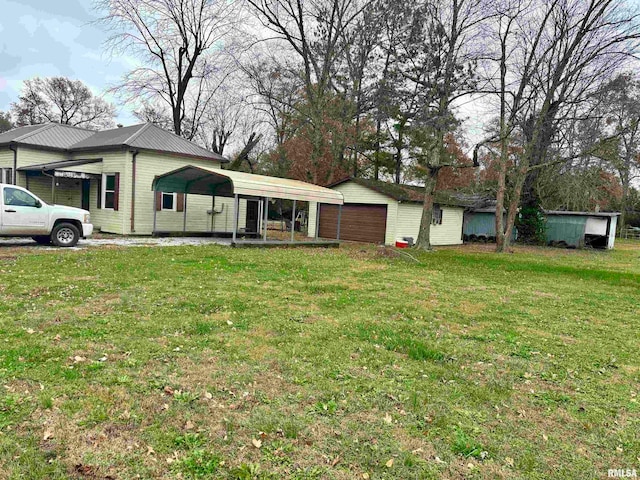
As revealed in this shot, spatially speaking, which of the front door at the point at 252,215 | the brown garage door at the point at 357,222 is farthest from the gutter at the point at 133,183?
the brown garage door at the point at 357,222

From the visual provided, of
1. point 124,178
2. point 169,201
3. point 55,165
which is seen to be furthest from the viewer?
point 169,201

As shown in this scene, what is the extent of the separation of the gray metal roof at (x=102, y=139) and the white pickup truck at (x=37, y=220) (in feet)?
17.2

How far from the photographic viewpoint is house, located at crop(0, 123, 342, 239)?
16500 mm

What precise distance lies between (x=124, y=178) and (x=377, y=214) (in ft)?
→ 37.4

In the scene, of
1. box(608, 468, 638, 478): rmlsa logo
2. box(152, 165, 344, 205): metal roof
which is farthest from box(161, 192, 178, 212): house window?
box(608, 468, 638, 478): rmlsa logo

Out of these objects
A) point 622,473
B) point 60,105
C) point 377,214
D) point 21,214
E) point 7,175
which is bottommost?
point 622,473

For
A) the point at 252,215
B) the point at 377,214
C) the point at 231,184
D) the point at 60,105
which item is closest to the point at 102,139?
the point at 231,184

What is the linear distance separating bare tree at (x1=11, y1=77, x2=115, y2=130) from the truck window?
2997 centimetres

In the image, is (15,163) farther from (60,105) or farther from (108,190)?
(60,105)

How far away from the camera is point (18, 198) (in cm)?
1080

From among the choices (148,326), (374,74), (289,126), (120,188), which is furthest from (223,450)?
(289,126)

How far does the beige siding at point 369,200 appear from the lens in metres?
19.7

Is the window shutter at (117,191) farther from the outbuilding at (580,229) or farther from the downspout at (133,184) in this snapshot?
the outbuilding at (580,229)

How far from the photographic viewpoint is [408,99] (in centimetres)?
1798
